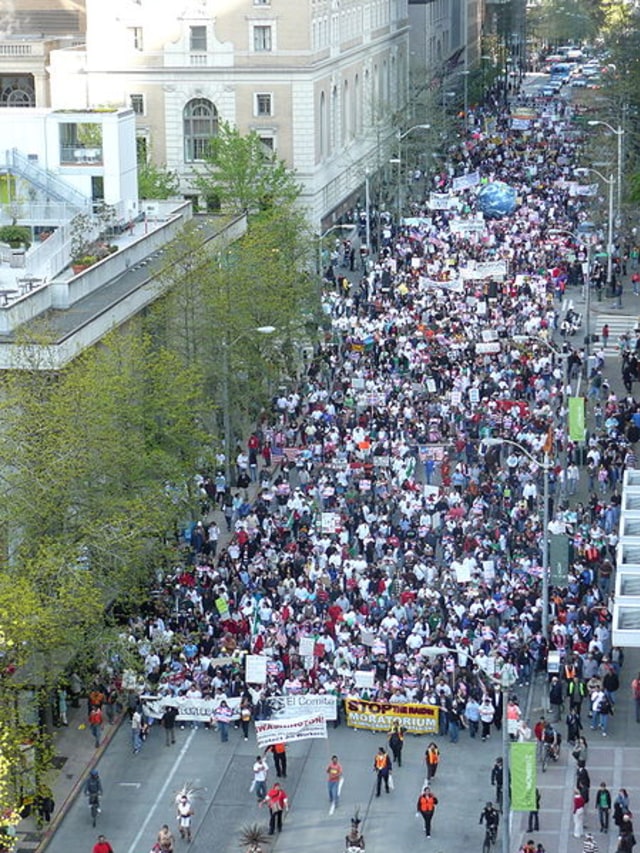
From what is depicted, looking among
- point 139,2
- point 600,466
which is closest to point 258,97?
point 139,2

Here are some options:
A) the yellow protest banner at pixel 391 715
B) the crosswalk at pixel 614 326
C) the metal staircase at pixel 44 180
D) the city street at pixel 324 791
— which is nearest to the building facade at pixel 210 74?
the crosswalk at pixel 614 326

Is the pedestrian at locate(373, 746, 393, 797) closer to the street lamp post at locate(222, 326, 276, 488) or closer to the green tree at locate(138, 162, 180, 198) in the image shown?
the street lamp post at locate(222, 326, 276, 488)

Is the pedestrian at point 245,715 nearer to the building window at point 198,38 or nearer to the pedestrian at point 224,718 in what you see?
the pedestrian at point 224,718

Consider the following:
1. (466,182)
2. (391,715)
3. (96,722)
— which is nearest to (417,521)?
(391,715)

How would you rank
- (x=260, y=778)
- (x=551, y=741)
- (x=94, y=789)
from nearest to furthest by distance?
(x=94, y=789), (x=260, y=778), (x=551, y=741)

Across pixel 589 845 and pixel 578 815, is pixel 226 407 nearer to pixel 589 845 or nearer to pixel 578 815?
pixel 578 815

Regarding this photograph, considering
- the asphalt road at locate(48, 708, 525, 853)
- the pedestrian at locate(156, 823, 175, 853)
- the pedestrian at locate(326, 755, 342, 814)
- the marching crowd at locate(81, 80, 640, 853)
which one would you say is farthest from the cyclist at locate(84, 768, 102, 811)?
the pedestrian at locate(326, 755, 342, 814)
